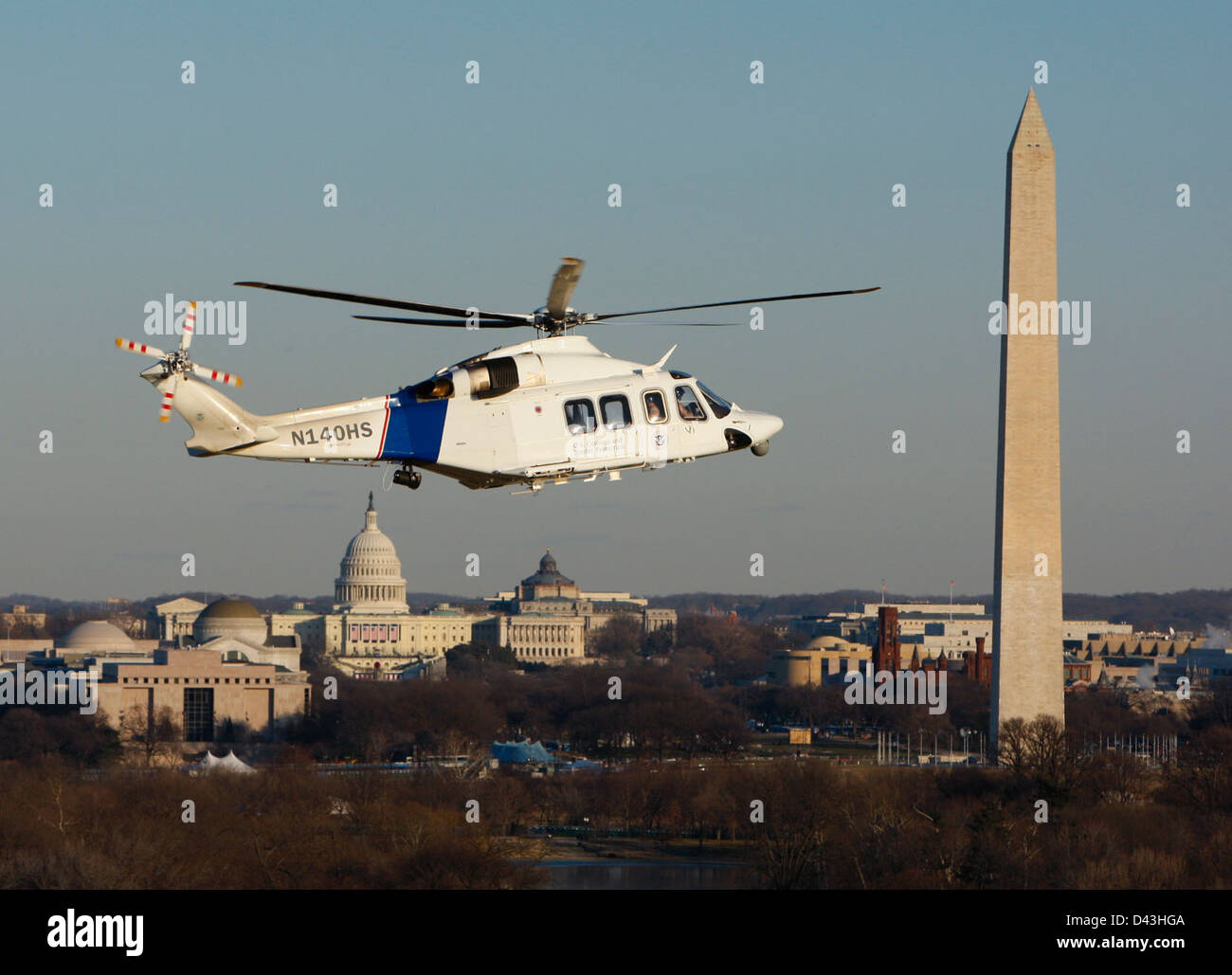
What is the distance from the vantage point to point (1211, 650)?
199m

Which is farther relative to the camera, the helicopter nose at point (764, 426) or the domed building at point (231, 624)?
the domed building at point (231, 624)

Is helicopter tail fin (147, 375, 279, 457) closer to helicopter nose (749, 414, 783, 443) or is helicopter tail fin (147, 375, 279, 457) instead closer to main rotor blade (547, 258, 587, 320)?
main rotor blade (547, 258, 587, 320)

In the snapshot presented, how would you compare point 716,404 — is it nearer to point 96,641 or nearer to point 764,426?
point 764,426

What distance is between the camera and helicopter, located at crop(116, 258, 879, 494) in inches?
1164

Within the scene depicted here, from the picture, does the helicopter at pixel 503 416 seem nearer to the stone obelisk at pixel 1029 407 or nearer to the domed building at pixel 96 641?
the stone obelisk at pixel 1029 407

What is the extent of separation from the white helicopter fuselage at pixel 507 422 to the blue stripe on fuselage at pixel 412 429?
1 centimetres

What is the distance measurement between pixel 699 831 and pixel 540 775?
57.3ft

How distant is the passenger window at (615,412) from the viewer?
107 feet

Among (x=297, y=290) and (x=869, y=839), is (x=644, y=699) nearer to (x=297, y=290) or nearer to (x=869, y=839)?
(x=869, y=839)

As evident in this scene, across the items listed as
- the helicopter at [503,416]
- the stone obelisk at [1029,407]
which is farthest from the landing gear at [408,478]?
the stone obelisk at [1029,407]

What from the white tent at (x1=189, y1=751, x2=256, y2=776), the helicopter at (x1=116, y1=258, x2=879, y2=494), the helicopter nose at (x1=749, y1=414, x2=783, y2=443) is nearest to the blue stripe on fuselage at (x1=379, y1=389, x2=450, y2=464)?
the helicopter at (x1=116, y1=258, x2=879, y2=494)

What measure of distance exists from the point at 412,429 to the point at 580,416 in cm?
247

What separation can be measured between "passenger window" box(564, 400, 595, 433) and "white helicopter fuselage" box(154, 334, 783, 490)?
1 cm
